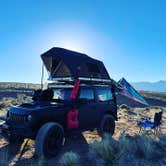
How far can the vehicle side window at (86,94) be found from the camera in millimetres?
8650

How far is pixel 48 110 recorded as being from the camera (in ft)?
23.8

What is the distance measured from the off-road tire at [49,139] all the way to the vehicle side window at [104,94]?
259cm

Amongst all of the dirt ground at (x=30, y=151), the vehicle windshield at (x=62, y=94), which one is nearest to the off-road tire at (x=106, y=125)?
the dirt ground at (x=30, y=151)

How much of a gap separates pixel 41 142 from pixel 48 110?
0.95 meters

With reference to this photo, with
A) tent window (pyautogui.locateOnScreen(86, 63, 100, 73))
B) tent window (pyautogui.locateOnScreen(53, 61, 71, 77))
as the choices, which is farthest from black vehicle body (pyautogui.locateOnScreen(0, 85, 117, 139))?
tent window (pyautogui.locateOnScreen(53, 61, 71, 77))

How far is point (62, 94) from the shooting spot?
28.4ft

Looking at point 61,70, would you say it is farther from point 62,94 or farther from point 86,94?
point 86,94

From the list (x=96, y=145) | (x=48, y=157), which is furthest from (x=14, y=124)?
(x=96, y=145)

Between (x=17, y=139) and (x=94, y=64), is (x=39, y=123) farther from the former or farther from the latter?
(x=94, y=64)

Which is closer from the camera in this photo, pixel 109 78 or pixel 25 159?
pixel 25 159

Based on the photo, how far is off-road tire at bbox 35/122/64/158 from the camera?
684 cm

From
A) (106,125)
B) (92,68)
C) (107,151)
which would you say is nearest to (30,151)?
(107,151)

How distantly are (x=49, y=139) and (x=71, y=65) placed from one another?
2725 mm

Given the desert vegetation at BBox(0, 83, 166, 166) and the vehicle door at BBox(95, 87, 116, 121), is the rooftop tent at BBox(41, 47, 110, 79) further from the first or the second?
the desert vegetation at BBox(0, 83, 166, 166)
